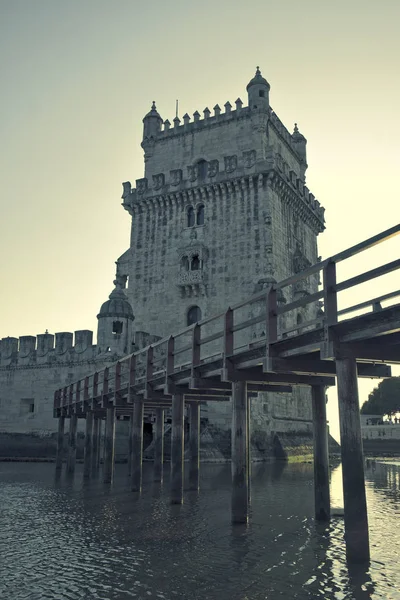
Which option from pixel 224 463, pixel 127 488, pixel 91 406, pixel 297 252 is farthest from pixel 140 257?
pixel 127 488

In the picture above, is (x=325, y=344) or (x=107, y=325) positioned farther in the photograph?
(x=107, y=325)

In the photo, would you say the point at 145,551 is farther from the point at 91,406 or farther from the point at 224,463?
the point at 224,463

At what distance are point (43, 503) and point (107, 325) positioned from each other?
69.0 feet

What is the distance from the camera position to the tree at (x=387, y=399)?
85.8m

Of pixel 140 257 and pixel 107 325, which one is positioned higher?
pixel 140 257

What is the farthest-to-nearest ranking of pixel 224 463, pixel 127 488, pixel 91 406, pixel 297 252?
pixel 297 252, pixel 224 463, pixel 91 406, pixel 127 488

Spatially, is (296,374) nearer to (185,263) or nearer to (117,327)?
(117,327)

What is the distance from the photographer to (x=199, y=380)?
15.8 m

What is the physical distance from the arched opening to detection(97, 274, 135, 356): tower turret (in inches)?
533

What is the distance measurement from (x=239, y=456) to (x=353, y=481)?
15.4 ft

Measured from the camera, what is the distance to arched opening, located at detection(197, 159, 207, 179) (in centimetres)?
4481

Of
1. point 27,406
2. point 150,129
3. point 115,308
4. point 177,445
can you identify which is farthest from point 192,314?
point 177,445

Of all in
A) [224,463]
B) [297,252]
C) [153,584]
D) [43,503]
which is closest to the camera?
[153,584]

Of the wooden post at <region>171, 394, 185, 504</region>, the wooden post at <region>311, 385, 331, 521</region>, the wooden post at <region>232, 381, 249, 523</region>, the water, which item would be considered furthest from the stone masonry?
the wooden post at <region>232, 381, 249, 523</region>
